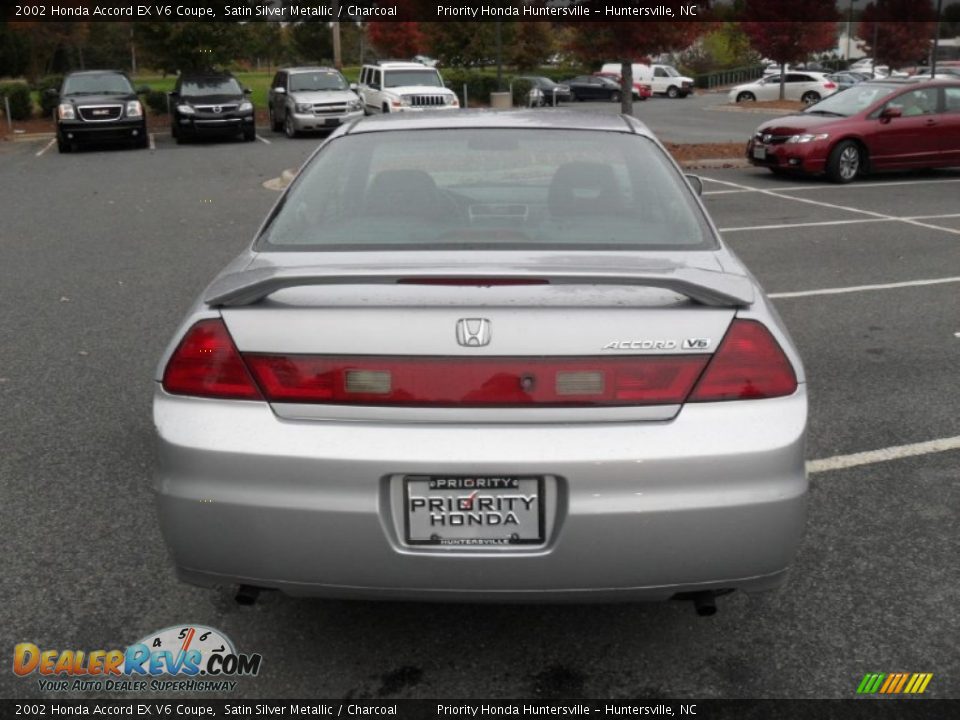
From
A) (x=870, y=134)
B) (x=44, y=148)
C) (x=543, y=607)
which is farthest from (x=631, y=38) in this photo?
(x=543, y=607)

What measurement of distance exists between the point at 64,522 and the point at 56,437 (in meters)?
1.09

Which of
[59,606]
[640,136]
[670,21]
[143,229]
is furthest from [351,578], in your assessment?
[670,21]

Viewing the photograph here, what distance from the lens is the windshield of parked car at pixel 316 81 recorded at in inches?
1040

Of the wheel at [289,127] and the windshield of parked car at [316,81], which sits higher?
the windshield of parked car at [316,81]

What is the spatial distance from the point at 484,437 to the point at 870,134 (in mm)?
14881

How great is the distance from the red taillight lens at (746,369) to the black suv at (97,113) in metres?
22.7

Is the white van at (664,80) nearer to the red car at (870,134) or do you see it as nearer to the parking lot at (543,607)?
the red car at (870,134)

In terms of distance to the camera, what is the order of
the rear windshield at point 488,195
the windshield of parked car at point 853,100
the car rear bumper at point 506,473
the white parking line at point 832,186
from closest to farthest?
1. the car rear bumper at point 506,473
2. the rear windshield at point 488,195
3. the white parking line at point 832,186
4. the windshield of parked car at point 853,100

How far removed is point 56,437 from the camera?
5152mm

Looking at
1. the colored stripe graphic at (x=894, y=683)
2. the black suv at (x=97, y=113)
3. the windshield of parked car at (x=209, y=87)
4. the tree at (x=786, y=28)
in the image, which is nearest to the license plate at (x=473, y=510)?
the colored stripe graphic at (x=894, y=683)

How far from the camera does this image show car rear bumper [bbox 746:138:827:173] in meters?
15.7

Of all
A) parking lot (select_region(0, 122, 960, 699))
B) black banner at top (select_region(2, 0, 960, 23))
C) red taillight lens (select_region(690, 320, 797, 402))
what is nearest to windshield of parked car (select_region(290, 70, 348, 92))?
black banner at top (select_region(2, 0, 960, 23))

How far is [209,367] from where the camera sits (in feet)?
9.30

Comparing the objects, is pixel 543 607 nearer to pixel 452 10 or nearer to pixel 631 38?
pixel 631 38
